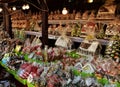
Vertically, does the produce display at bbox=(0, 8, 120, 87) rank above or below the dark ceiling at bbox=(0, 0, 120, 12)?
below

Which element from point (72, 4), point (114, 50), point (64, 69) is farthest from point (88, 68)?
point (72, 4)

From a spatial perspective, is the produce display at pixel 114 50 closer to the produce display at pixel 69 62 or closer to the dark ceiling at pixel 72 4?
the produce display at pixel 69 62

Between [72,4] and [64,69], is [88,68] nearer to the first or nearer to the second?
[64,69]

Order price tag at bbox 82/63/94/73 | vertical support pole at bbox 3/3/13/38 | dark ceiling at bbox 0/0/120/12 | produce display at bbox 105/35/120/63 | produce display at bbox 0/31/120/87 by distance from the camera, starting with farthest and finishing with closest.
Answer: vertical support pole at bbox 3/3/13/38, dark ceiling at bbox 0/0/120/12, produce display at bbox 105/35/120/63, price tag at bbox 82/63/94/73, produce display at bbox 0/31/120/87

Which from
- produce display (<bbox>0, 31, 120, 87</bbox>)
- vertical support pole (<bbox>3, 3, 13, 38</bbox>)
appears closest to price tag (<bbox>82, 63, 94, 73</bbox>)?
produce display (<bbox>0, 31, 120, 87</bbox>)

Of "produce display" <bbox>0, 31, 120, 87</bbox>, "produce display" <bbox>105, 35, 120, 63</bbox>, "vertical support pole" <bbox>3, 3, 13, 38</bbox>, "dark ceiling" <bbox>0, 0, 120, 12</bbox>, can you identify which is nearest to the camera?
"produce display" <bbox>0, 31, 120, 87</bbox>

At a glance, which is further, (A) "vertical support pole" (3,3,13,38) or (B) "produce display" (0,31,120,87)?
(A) "vertical support pole" (3,3,13,38)

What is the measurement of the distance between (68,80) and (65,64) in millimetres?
359

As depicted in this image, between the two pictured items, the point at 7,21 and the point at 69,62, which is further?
the point at 7,21

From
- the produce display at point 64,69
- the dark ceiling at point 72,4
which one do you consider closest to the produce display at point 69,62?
the produce display at point 64,69

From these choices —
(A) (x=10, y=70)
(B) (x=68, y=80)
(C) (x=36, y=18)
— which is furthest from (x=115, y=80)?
(C) (x=36, y=18)

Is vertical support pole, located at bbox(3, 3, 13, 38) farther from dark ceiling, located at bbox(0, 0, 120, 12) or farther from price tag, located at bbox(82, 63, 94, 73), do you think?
price tag, located at bbox(82, 63, 94, 73)

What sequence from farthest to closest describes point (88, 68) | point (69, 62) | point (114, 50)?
point (114, 50) < point (69, 62) < point (88, 68)

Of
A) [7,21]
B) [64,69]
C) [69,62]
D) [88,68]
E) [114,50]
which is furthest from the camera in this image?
[7,21]
